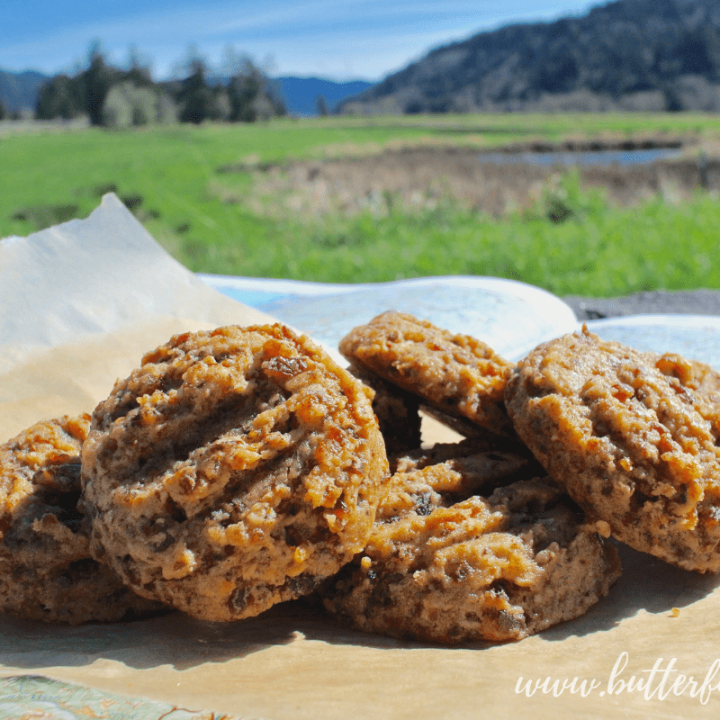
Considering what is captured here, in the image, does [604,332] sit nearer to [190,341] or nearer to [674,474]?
[674,474]

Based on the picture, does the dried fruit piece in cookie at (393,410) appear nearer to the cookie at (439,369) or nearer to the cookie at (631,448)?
the cookie at (439,369)

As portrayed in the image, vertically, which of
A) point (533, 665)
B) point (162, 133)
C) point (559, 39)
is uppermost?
Answer: point (559, 39)

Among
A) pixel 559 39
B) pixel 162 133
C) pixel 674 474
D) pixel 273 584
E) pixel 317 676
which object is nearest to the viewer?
pixel 317 676

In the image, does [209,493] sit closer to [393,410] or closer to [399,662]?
[399,662]

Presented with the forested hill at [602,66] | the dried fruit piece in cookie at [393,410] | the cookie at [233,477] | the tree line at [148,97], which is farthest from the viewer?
the forested hill at [602,66]

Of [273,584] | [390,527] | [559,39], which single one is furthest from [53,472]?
[559,39]

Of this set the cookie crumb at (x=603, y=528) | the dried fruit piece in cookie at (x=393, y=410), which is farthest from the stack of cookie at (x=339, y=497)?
the dried fruit piece in cookie at (x=393, y=410)

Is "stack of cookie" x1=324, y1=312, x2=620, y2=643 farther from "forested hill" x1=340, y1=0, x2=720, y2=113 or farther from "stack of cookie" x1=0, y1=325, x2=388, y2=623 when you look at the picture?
"forested hill" x1=340, y1=0, x2=720, y2=113
